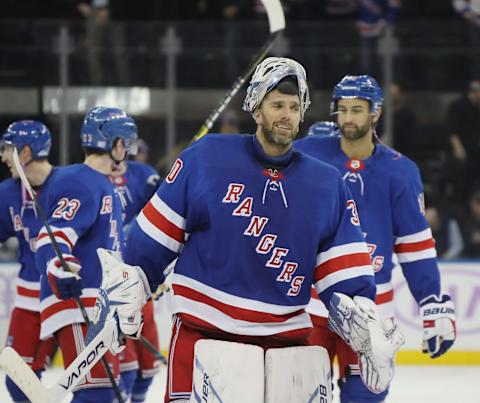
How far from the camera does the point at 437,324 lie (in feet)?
13.2

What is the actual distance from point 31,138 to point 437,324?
203 centimetres

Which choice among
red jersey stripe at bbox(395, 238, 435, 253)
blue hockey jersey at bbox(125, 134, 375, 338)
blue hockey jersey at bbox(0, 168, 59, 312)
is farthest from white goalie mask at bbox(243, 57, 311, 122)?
blue hockey jersey at bbox(0, 168, 59, 312)

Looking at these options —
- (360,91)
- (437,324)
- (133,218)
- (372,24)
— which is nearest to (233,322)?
(437,324)

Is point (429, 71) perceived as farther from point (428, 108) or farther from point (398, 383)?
point (398, 383)

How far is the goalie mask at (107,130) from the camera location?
4.80m

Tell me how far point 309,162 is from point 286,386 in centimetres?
58

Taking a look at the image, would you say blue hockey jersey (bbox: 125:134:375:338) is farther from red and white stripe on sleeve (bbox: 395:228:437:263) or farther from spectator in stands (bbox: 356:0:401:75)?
A: spectator in stands (bbox: 356:0:401:75)

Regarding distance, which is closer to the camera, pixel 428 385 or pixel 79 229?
pixel 79 229

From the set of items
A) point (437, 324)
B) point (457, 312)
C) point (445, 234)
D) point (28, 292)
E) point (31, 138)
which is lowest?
point (457, 312)

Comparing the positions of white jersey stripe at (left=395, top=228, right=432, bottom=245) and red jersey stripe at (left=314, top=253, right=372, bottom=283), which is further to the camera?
white jersey stripe at (left=395, top=228, right=432, bottom=245)

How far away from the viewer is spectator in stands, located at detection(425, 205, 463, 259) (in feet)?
28.0

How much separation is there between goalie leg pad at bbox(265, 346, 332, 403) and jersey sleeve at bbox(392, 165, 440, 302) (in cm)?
125

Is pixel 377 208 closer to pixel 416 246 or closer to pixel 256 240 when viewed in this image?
pixel 416 246

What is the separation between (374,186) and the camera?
4.37 m
